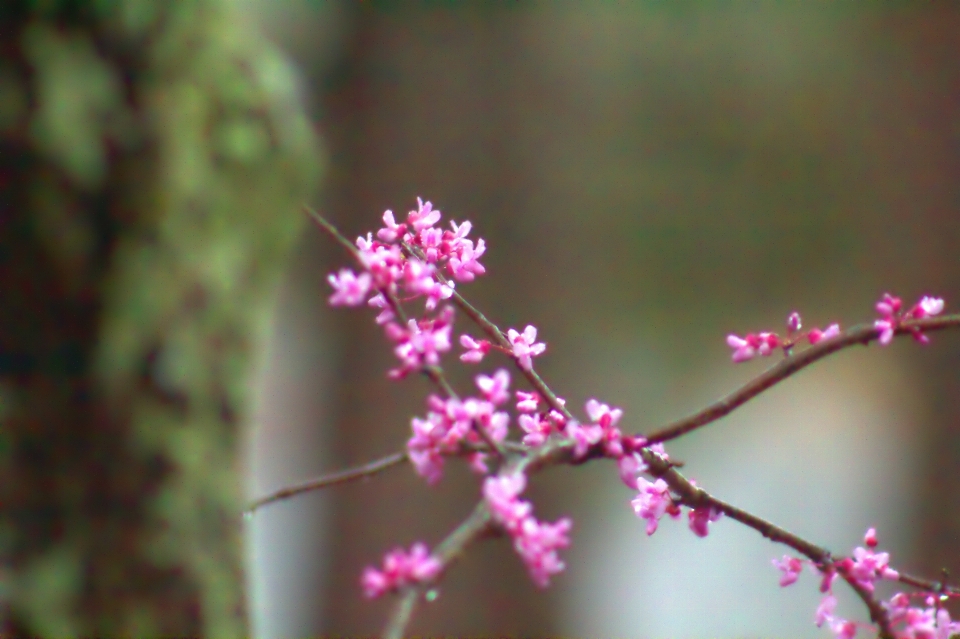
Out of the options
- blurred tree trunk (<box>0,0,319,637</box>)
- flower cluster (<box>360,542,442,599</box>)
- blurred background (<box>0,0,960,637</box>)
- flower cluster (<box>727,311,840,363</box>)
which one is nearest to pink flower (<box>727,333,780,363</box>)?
flower cluster (<box>727,311,840,363</box>)

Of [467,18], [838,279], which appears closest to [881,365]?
[838,279]

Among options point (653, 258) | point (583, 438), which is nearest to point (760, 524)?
point (583, 438)

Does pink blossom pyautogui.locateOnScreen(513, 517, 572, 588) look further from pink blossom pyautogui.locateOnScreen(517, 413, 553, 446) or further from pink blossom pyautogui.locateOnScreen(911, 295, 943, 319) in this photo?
pink blossom pyautogui.locateOnScreen(911, 295, 943, 319)

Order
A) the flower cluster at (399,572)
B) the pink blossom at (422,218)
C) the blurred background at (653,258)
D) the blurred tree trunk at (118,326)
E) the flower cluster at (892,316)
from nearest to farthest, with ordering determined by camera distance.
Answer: the flower cluster at (399,572)
the flower cluster at (892,316)
the pink blossom at (422,218)
the blurred tree trunk at (118,326)
the blurred background at (653,258)

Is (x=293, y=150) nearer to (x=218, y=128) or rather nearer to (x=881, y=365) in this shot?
(x=218, y=128)

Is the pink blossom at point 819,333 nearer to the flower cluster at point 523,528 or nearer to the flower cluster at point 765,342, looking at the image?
the flower cluster at point 765,342

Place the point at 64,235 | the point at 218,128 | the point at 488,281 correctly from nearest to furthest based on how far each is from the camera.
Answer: the point at 64,235, the point at 218,128, the point at 488,281

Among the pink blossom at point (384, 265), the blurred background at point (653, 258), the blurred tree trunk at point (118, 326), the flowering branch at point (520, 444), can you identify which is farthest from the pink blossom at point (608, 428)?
the blurred background at point (653, 258)
